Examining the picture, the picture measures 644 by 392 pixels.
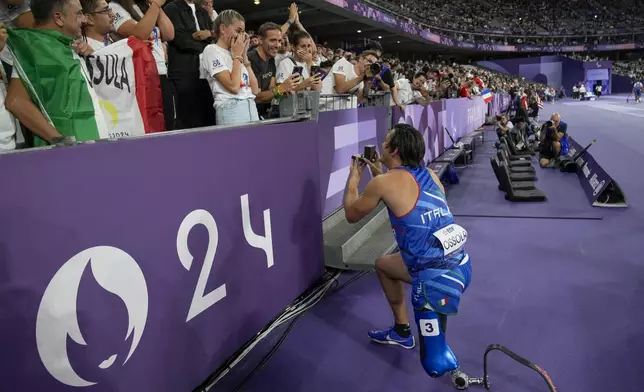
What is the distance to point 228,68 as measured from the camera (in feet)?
12.3

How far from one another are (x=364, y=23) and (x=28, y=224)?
26850 mm

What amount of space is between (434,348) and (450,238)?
1.93 feet

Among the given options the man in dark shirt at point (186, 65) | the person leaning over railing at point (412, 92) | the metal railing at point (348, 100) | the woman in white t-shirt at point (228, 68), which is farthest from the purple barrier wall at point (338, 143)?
the person leaning over railing at point (412, 92)

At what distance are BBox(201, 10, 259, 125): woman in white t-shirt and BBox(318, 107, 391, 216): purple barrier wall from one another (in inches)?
37.0

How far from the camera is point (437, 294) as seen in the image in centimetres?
258

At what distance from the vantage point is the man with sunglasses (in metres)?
3.09

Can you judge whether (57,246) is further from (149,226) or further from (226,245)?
(226,245)

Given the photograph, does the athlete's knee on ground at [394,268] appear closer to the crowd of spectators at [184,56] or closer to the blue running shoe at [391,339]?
the blue running shoe at [391,339]

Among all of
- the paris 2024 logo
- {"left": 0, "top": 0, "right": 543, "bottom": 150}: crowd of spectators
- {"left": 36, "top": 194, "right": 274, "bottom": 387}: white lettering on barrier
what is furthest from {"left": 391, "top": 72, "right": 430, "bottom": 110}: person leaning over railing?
the paris 2024 logo

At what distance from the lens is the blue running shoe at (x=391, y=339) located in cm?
316

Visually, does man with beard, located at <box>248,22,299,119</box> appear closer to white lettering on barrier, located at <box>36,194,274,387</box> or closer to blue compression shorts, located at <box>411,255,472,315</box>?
white lettering on barrier, located at <box>36,194,274,387</box>

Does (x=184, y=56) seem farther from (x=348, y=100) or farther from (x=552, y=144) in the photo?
(x=552, y=144)

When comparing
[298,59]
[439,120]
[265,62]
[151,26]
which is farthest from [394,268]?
[439,120]

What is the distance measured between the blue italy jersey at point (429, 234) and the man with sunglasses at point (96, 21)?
2222 mm
